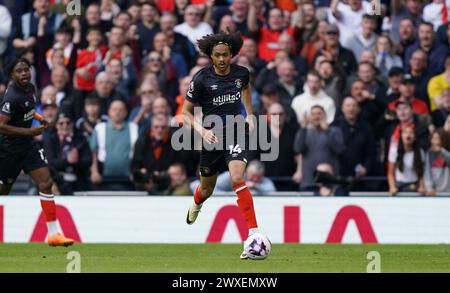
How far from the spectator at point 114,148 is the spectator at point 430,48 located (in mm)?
5306

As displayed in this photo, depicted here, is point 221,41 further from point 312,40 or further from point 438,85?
point 312,40

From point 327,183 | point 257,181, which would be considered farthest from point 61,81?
point 327,183

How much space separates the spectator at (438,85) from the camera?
21.2 metres

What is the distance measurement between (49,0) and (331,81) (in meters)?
5.77

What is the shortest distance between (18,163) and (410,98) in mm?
7794

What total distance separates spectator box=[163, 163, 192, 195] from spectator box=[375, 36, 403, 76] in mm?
4218

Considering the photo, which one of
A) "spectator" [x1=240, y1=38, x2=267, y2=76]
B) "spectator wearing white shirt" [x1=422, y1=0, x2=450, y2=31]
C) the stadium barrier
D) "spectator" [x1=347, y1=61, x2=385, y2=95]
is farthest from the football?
"spectator wearing white shirt" [x1=422, y1=0, x2=450, y2=31]

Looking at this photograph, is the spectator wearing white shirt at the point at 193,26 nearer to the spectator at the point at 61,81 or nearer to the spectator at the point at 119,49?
the spectator at the point at 119,49

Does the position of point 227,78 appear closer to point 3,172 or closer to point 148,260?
point 148,260

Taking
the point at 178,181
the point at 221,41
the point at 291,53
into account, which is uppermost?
the point at 221,41

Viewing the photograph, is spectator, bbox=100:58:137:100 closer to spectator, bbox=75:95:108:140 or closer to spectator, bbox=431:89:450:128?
spectator, bbox=75:95:108:140

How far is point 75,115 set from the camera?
71.1ft

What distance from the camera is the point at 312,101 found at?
20.9 metres
